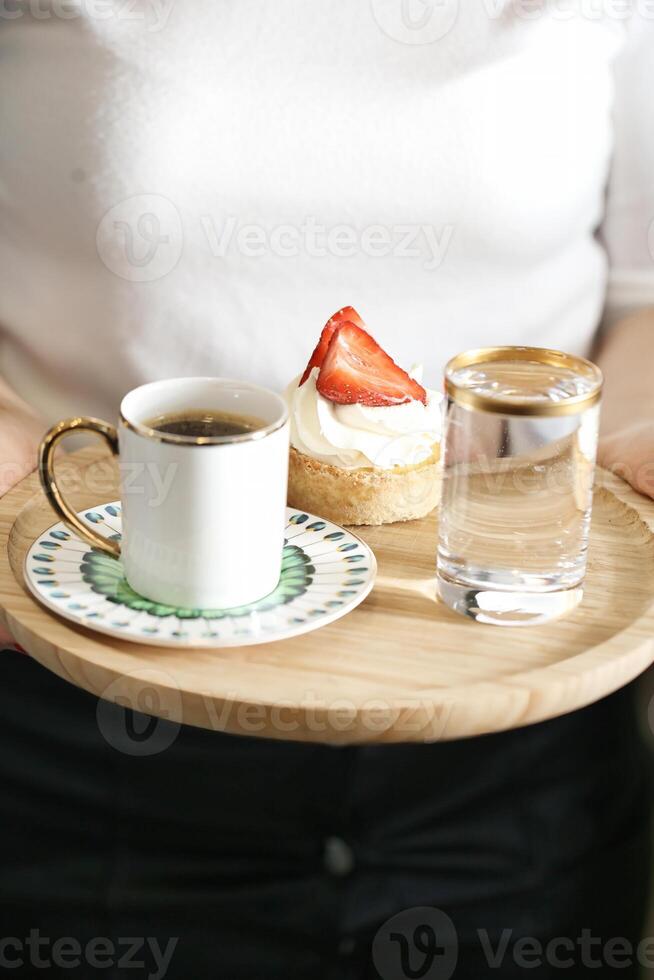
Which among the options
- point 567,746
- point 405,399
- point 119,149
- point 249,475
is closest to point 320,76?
point 119,149

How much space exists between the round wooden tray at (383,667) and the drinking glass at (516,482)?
1.0 inches

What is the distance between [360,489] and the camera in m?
0.98

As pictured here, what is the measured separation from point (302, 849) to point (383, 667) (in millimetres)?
503

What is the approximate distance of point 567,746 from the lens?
1198 millimetres

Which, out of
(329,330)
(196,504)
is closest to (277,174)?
(329,330)

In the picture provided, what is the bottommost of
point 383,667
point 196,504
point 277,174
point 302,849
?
point 302,849

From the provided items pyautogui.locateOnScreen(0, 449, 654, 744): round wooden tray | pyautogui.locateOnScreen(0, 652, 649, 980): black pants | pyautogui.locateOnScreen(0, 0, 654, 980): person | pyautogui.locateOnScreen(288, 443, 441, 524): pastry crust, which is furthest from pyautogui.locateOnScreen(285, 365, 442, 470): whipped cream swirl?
pyautogui.locateOnScreen(0, 652, 649, 980): black pants

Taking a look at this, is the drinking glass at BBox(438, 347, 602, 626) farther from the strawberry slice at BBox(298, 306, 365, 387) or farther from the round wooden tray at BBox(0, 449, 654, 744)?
the strawberry slice at BBox(298, 306, 365, 387)

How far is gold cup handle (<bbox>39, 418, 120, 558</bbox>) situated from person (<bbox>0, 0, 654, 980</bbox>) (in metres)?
0.27

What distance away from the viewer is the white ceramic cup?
792mm

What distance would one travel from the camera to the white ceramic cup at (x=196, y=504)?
792mm

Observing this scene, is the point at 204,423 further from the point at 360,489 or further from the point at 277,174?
the point at 277,174

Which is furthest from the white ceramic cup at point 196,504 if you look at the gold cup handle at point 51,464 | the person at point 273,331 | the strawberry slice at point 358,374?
the person at point 273,331

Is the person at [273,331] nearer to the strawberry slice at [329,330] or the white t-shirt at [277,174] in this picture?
the white t-shirt at [277,174]
